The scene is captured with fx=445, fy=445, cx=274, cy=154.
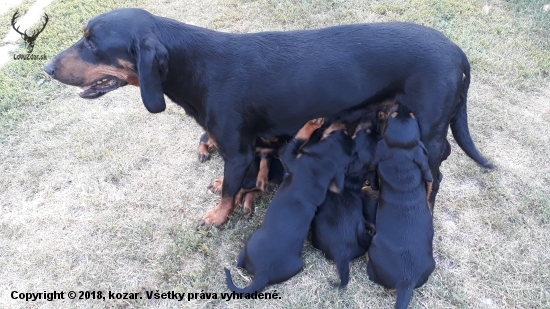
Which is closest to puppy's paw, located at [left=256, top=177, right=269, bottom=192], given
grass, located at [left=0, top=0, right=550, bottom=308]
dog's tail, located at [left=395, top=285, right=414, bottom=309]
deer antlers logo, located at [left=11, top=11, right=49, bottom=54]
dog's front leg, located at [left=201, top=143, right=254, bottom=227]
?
grass, located at [left=0, top=0, right=550, bottom=308]

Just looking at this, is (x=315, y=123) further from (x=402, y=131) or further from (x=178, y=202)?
(x=178, y=202)

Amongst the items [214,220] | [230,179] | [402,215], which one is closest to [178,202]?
[214,220]

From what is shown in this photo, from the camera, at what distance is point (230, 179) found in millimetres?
3420

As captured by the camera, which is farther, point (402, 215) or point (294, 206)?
point (294, 206)

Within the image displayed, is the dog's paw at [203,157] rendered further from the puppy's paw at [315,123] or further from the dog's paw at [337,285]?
the dog's paw at [337,285]

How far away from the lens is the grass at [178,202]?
3.23 m

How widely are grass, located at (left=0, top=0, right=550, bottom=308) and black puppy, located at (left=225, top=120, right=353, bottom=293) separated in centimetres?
27

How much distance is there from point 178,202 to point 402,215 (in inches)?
74.6

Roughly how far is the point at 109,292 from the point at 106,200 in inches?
36.7

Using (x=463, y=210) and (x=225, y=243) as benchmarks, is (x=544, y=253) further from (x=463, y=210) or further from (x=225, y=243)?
(x=225, y=243)

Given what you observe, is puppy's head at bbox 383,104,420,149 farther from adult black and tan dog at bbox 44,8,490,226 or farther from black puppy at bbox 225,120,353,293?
black puppy at bbox 225,120,353,293

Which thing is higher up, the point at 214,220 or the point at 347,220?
the point at 347,220

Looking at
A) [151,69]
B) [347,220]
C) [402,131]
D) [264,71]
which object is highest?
[151,69]

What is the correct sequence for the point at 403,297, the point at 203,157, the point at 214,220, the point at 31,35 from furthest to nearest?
the point at 31,35 → the point at 203,157 → the point at 214,220 → the point at 403,297
